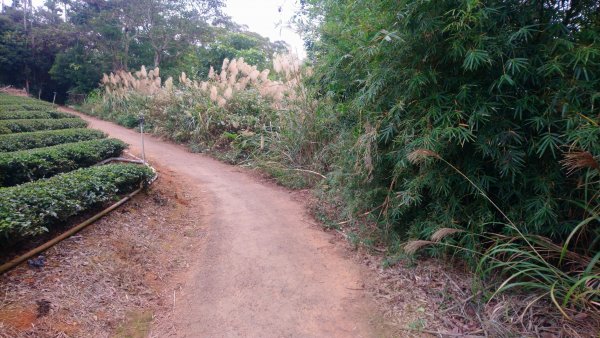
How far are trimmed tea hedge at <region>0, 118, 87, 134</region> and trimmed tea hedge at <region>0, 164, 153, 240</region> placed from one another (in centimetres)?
431

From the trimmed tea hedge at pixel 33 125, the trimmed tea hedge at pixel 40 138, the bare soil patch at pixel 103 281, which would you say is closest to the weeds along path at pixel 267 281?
the bare soil patch at pixel 103 281

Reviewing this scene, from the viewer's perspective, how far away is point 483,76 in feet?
9.46

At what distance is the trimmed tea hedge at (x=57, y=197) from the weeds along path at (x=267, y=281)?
3.77 ft

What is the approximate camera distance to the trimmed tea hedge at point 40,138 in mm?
6271

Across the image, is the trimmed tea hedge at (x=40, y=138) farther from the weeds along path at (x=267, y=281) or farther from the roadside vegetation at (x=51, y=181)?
the weeds along path at (x=267, y=281)

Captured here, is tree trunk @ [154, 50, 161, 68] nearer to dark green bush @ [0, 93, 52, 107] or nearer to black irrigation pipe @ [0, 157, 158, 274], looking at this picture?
dark green bush @ [0, 93, 52, 107]

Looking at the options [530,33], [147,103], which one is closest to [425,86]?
[530,33]

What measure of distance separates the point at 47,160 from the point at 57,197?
1.99m

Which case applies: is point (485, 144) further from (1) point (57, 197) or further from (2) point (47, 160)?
(2) point (47, 160)

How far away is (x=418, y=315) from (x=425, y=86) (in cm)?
179

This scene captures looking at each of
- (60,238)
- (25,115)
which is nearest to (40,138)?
(25,115)

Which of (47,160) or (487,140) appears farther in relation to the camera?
(47,160)

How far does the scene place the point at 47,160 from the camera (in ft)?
17.4

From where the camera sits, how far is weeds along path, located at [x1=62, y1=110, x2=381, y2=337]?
302 cm
